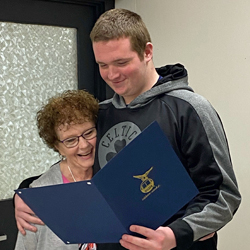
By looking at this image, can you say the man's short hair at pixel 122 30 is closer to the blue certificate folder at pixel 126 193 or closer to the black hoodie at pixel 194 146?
the black hoodie at pixel 194 146

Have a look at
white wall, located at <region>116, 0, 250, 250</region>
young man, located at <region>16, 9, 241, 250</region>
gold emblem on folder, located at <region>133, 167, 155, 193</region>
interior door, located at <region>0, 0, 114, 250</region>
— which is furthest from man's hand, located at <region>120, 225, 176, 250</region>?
interior door, located at <region>0, 0, 114, 250</region>

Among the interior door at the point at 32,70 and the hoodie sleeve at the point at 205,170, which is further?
the interior door at the point at 32,70

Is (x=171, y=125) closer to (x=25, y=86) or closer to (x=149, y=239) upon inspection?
(x=149, y=239)

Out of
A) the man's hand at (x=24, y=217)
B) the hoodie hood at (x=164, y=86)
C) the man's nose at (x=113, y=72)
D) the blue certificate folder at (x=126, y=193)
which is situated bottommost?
the man's hand at (x=24, y=217)

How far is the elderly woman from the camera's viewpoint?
1.50 m

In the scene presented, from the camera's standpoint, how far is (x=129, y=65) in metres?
1.28

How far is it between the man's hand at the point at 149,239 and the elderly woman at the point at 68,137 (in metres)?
0.40

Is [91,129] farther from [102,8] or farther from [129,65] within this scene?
[102,8]

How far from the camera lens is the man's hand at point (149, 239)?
111 centimetres

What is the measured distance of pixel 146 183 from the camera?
106 cm

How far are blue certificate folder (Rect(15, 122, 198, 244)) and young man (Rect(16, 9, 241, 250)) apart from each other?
5 cm

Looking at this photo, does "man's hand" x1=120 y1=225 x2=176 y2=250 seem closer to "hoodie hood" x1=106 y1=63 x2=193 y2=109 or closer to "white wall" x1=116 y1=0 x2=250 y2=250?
"hoodie hood" x1=106 y1=63 x2=193 y2=109

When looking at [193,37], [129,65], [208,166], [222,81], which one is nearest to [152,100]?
[129,65]

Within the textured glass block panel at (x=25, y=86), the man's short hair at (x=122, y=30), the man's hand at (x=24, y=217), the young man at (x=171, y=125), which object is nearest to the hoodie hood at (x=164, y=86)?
the young man at (x=171, y=125)
